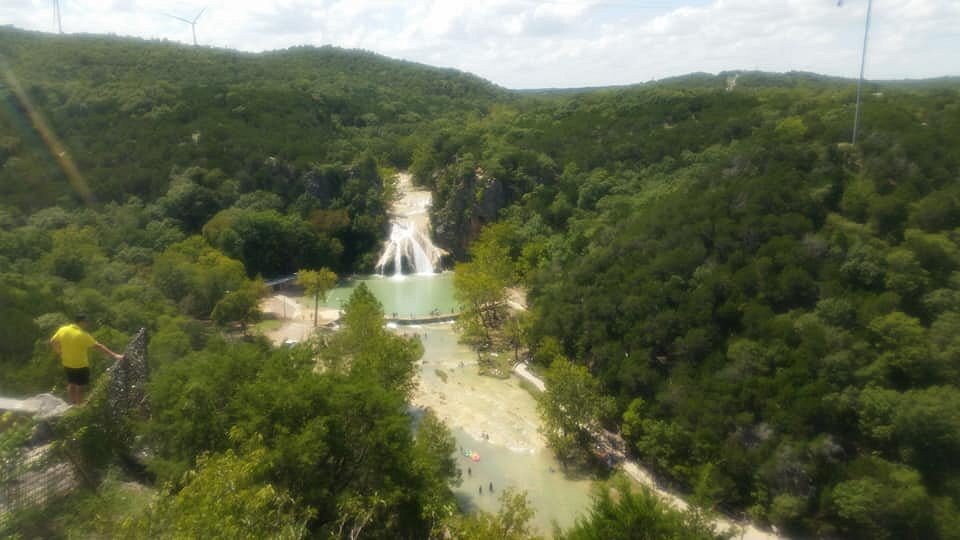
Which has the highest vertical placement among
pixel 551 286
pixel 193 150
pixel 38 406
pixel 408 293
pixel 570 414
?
pixel 193 150

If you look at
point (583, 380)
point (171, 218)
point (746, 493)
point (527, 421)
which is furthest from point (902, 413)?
point (171, 218)

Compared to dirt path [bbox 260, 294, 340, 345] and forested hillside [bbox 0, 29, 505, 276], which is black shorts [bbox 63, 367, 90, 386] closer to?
dirt path [bbox 260, 294, 340, 345]

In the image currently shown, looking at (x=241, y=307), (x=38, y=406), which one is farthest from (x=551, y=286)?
(x=38, y=406)

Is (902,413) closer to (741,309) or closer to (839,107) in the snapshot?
(741,309)

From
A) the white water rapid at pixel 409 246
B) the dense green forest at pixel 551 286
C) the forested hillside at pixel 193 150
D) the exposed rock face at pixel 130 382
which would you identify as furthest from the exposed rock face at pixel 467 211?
the exposed rock face at pixel 130 382

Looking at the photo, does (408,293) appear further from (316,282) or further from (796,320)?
(796,320)

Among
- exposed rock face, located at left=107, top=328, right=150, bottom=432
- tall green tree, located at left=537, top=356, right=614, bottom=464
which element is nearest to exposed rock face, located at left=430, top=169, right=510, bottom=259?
tall green tree, located at left=537, top=356, right=614, bottom=464
